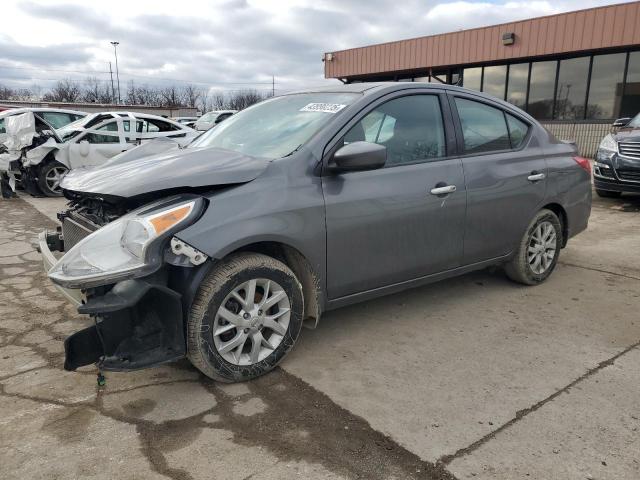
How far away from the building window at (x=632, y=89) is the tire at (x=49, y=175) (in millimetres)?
14770

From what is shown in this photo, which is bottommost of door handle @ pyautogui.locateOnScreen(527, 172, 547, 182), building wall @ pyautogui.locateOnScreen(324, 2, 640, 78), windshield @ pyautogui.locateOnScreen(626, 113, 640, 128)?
door handle @ pyautogui.locateOnScreen(527, 172, 547, 182)

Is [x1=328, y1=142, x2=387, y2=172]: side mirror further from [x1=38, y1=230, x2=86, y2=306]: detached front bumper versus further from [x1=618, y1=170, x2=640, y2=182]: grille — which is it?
[x1=618, y1=170, x2=640, y2=182]: grille

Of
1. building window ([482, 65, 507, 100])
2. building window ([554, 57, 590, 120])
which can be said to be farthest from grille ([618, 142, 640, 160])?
building window ([482, 65, 507, 100])

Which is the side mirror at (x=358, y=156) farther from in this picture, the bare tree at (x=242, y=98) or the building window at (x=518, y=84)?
the bare tree at (x=242, y=98)

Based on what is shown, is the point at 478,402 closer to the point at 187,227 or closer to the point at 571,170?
the point at 187,227

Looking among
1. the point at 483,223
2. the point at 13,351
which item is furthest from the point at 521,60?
the point at 13,351

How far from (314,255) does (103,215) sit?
1.26 meters

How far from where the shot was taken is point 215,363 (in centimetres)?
271

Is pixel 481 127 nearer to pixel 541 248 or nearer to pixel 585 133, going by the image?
pixel 541 248

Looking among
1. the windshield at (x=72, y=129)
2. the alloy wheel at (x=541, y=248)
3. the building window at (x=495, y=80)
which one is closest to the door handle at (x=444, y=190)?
the alloy wheel at (x=541, y=248)

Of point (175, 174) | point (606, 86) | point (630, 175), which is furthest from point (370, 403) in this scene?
point (606, 86)

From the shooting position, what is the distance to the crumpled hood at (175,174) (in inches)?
105

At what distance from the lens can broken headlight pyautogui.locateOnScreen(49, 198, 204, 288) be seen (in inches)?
93.4

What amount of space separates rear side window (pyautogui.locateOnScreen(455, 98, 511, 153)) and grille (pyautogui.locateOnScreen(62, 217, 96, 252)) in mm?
2674
